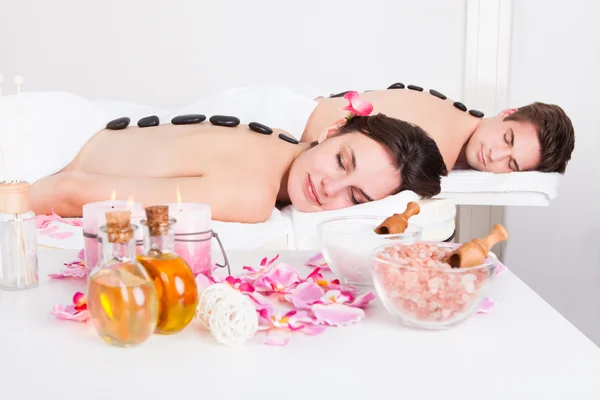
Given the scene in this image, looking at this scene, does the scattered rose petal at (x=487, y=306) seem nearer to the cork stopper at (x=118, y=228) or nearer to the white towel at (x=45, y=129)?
the cork stopper at (x=118, y=228)

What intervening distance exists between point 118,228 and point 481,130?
196cm

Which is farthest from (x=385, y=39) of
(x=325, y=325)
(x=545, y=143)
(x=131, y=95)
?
(x=325, y=325)

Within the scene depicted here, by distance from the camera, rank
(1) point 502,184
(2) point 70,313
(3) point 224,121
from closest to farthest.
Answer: (2) point 70,313, (3) point 224,121, (1) point 502,184

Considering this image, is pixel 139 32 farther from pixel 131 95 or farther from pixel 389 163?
pixel 389 163

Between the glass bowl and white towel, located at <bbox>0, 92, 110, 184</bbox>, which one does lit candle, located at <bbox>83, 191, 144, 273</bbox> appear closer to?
the glass bowl

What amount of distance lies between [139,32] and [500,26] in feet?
5.45

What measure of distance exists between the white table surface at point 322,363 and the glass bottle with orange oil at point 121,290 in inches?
1.4

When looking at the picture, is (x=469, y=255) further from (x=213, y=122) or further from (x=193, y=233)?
(x=213, y=122)

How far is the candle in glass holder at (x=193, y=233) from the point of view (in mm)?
916

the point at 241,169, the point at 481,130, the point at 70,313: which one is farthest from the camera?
the point at 481,130

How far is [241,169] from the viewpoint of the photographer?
67.7 inches

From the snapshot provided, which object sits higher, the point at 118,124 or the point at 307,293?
the point at 118,124

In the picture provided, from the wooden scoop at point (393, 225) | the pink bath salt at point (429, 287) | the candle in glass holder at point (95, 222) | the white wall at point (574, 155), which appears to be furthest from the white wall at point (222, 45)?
the pink bath salt at point (429, 287)

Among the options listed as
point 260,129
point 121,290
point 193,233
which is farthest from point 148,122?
point 121,290
